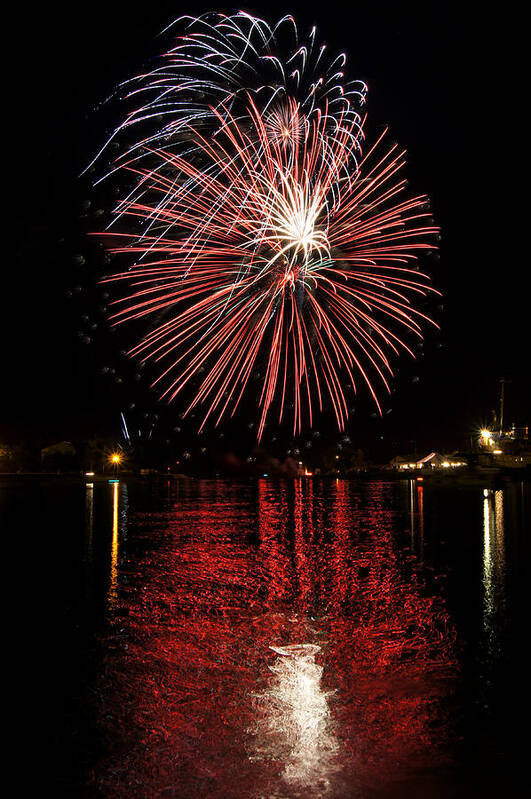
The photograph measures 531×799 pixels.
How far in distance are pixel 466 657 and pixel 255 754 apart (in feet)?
9.01

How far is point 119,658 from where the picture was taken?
5.90 metres

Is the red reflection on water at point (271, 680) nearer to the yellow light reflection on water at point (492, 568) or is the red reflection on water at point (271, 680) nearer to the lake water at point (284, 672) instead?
the lake water at point (284, 672)

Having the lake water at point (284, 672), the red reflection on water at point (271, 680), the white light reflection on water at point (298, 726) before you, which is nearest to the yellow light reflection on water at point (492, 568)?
the lake water at point (284, 672)

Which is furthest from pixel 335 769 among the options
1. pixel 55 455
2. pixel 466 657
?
pixel 55 455

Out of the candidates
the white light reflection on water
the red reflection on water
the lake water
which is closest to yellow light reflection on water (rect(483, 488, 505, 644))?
the lake water

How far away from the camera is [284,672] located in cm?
541

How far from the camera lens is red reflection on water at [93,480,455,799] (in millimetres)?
3697

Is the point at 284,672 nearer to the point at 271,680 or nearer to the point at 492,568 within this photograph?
the point at 271,680

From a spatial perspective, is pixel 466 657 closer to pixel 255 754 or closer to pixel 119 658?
pixel 255 754

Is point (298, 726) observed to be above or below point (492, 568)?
above

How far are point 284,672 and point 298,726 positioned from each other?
44.9 inches

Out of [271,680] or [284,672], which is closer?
[271,680]

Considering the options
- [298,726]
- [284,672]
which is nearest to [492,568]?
[284,672]

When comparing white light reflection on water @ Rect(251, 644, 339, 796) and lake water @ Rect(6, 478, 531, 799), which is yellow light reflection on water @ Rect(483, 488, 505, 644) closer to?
lake water @ Rect(6, 478, 531, 799)
